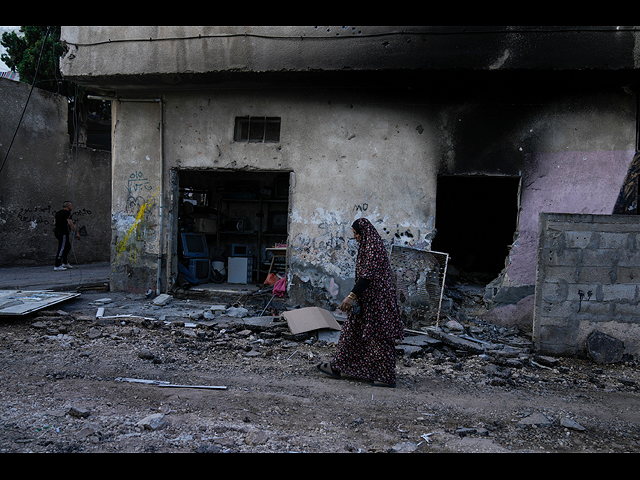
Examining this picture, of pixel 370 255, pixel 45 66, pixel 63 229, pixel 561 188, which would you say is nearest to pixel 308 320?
pixel 370 255

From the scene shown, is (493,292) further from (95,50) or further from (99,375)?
(95,50)

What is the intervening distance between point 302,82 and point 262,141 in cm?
121

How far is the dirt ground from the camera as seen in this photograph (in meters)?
2.86

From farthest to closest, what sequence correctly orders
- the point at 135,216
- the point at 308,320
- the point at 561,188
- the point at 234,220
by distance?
the point at 234,220, the point at 135,216, the point at 561,188, the point at 308,320

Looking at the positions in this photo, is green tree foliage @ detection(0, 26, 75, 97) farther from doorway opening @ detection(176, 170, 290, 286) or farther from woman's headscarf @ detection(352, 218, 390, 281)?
woman's headscarf @ detection(352, 218, 390, 281)

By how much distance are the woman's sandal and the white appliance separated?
5.78 m

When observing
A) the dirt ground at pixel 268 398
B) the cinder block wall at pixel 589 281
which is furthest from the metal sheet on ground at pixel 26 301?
the cinder block wall at pixel 589 281

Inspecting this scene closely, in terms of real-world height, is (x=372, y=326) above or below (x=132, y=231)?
below

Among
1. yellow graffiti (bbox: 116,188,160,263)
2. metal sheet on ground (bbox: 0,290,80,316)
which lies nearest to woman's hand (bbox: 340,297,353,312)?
metal sheet on ground (bbox: 0,290,80,316)

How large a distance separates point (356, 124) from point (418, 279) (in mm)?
2785

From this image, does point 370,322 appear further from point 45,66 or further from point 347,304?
point 45,66

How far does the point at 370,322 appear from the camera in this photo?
163 inches

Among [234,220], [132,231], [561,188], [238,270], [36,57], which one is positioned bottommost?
[238,270]

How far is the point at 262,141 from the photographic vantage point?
7.34 metres
